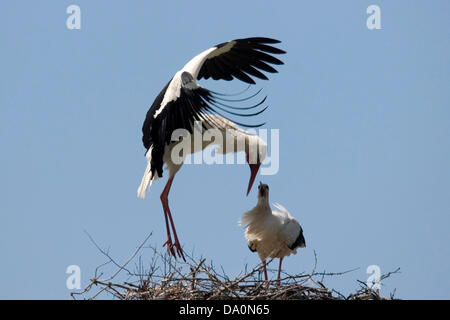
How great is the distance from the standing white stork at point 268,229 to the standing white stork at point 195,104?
0.52 metres

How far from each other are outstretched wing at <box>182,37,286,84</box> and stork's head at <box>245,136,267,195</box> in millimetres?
719

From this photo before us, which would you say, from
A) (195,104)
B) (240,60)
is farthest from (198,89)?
(240,60)

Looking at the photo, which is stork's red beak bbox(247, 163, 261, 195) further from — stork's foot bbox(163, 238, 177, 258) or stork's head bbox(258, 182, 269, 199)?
stork's foot bbox(163, 238, 177, 258)

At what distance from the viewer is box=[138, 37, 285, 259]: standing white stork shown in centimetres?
917

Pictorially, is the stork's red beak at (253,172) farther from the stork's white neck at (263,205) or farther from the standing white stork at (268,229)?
the stork's white neck at (263,205)

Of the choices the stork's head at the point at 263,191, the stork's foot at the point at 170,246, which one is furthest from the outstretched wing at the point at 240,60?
the stork's foot at the point at 170,246

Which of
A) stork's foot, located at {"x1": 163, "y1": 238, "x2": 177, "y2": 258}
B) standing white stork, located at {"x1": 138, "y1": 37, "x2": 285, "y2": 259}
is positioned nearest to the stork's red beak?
standing white stork, located at {"x1": 138, "y1": 37, "x2": 285, "y2": 259}

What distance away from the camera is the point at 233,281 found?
26.6 ft

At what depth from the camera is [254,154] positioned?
10.9m

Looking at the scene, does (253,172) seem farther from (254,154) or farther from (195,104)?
(195,104)

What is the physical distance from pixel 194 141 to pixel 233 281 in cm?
251

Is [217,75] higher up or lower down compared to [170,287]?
higher up
